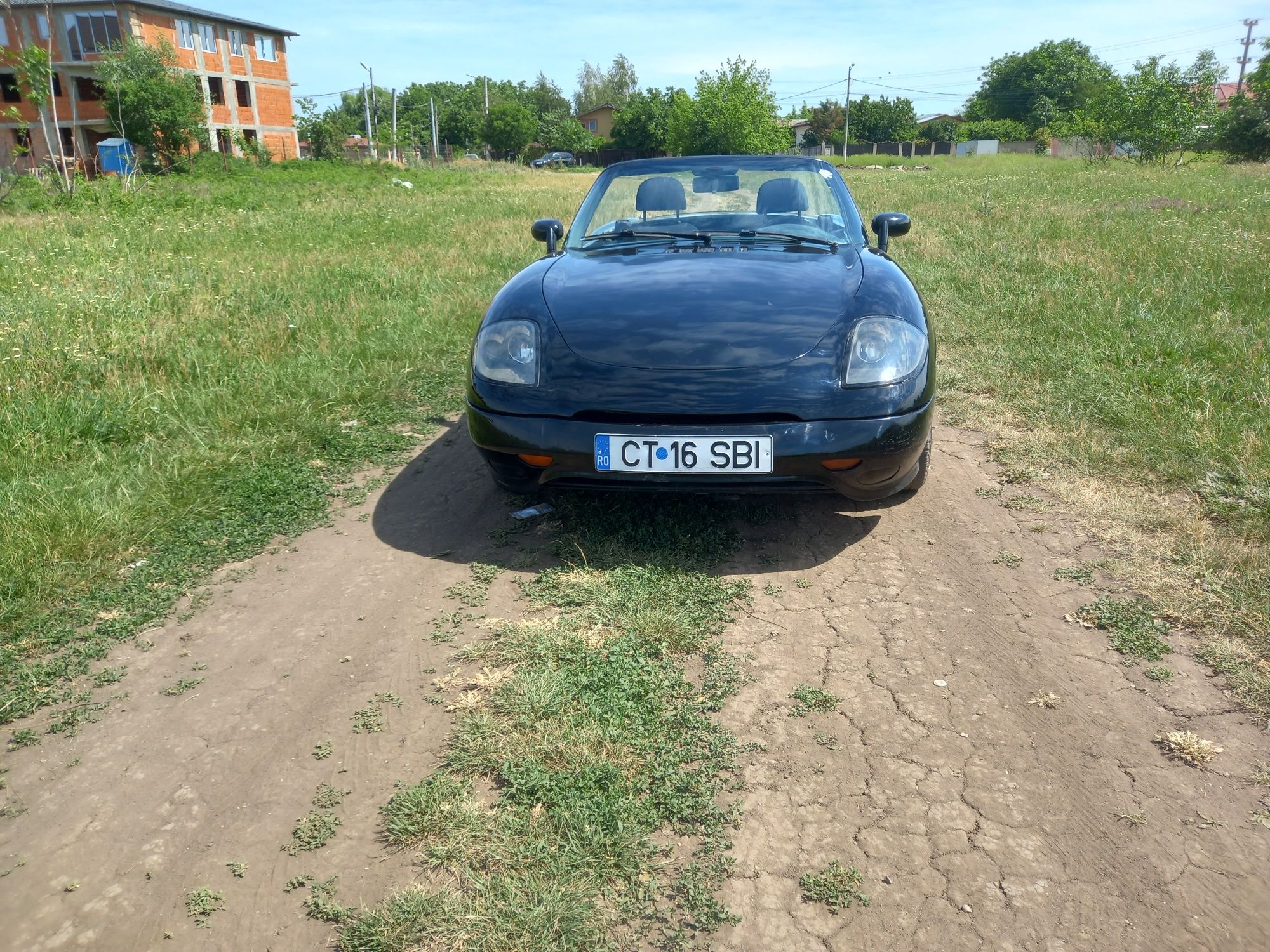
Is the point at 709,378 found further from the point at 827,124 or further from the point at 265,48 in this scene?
the point at 827,124

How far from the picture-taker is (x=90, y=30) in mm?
44031

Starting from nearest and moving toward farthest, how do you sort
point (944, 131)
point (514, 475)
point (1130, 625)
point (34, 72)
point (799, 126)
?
point (1130, 625) < point (514, 475) < point (34, 72) < point (944, 131) < point (799, 126)

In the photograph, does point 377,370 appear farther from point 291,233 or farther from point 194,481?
point 291,233

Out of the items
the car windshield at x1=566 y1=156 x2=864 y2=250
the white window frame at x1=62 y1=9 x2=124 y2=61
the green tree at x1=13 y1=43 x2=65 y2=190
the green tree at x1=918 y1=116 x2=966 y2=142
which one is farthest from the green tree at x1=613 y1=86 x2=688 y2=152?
the car windshield at x1=566 y1=156 x2=864 y2=250

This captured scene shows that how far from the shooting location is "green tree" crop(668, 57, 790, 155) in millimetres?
55625

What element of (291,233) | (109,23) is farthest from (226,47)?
(291,233)

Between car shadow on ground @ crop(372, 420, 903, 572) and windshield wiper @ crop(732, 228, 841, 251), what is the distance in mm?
1199

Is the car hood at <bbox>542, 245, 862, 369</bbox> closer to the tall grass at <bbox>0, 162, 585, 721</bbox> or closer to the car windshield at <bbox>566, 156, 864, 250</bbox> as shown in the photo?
the car windshield at <bbox>566, 156, 864, 250</bbox>

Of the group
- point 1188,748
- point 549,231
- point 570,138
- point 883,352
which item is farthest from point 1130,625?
point 570,138

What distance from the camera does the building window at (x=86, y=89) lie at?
147ft

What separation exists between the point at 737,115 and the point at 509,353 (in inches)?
2260

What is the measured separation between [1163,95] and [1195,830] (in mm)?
42354

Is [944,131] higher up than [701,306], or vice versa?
[944,131]

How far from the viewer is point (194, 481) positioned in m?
3.78
